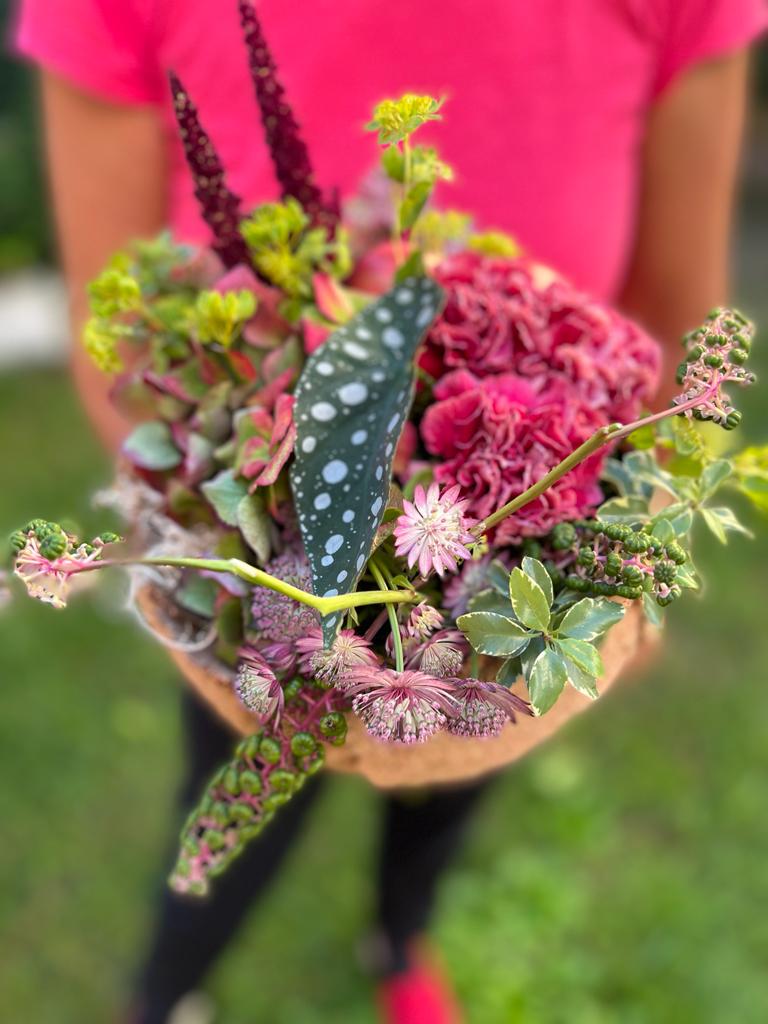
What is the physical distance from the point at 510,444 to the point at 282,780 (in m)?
0.21

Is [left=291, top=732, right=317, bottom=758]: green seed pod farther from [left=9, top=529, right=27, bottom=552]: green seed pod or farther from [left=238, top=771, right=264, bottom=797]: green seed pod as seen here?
[left=9, top=529, right=27, bottom=552]: green seed pod

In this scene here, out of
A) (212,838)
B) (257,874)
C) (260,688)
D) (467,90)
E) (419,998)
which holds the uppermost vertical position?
(467,90)

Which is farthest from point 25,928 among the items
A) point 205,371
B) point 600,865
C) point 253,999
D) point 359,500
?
point 359,500

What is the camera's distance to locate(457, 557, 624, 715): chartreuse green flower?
443 mm

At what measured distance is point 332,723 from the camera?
0.48m

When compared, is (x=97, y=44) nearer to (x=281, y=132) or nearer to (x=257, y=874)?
(x=281, y=132)

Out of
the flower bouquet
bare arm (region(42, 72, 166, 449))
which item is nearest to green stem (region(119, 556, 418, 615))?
the flower bouquet

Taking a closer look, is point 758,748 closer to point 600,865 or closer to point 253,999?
point 600,865

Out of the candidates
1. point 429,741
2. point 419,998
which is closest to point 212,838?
point 429,741

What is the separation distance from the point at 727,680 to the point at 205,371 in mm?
1534

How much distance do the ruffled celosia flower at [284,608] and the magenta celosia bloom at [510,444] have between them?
9cm

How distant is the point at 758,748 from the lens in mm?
1729

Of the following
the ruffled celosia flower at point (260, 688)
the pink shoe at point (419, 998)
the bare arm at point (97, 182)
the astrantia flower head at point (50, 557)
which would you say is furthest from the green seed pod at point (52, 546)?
the pink shoe at point (419, 998)

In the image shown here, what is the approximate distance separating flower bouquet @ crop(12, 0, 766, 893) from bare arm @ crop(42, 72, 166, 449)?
0.28 m
